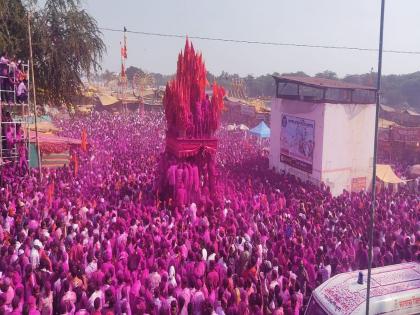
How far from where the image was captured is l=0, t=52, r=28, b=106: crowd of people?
1549 cm

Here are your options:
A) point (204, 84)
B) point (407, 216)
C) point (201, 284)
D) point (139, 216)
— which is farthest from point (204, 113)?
point (201, 284)

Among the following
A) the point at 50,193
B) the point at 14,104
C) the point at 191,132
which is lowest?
the point at 50,193

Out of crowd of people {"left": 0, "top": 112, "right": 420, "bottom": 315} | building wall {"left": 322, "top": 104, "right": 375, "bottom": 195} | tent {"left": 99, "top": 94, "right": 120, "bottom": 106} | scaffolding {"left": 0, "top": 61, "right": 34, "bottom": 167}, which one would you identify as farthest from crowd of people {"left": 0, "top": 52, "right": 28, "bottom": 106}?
tent {"left": 99, "top": 94, "right": 120, "bottom": 106}

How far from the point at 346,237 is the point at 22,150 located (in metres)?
12.3

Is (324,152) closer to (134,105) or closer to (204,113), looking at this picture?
(204,113)

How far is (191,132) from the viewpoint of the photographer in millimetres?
14836

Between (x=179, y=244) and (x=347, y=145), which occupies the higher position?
(x=347, y=145)

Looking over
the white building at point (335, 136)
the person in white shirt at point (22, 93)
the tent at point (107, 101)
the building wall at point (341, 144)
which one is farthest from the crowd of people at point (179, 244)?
the tent at point (107, 101)

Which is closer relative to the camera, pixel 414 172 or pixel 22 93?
pixel 22 93

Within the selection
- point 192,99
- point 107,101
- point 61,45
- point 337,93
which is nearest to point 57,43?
point 61,45

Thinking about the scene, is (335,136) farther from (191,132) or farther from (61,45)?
(61,45)

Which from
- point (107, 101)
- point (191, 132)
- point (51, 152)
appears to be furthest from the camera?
point (107, 101)

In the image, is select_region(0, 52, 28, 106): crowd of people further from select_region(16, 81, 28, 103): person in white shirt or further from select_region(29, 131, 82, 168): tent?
select_region(29, 131, 82, 168): tent

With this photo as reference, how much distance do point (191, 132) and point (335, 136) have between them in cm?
624
